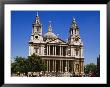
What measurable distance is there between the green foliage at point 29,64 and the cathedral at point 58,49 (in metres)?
0.02

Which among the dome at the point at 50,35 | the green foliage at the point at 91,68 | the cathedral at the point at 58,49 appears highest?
the dome at the point at 50,35

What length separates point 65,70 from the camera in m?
2.11

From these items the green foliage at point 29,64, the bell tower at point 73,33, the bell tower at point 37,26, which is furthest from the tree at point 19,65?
the bell tower at point 73,33

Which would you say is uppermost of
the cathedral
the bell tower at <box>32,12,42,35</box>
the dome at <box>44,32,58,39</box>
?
the bell tower at <box>32,12,42,35</box>

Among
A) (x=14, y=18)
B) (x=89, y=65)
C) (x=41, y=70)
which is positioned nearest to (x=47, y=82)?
(x=41, y=70)

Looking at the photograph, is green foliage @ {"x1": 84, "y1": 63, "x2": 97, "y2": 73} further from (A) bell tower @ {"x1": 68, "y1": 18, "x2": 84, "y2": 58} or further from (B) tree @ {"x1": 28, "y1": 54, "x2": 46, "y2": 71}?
(B) tree @ {"x1": 28, "y1": 54, "x2": 46, "y2": 71}

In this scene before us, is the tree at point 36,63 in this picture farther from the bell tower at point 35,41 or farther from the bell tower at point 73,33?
the bell tower at point 73,33

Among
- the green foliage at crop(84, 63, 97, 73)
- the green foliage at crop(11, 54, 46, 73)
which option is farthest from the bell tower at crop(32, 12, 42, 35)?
the green foliage at crop(84, 63, 97, 73)

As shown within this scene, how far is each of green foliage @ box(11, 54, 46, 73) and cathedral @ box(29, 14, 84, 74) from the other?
2 centimetres

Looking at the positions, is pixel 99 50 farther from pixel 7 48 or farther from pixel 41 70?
pixel 7 48

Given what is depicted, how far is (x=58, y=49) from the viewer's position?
83.8 inches

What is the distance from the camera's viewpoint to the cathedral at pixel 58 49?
2.12 metres

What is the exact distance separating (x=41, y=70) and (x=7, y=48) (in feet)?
0.69

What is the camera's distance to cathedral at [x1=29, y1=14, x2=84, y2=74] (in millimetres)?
2117
